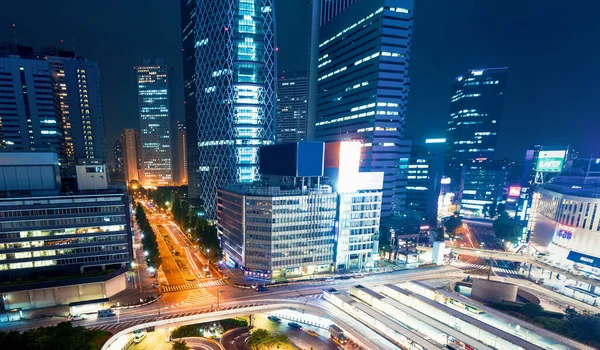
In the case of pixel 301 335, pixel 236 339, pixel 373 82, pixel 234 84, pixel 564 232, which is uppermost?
pixel 234 84

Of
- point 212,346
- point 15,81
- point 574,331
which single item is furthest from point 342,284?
point 15,81

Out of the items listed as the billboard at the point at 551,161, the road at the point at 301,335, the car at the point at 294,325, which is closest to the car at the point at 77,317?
the road at the point at 301,335

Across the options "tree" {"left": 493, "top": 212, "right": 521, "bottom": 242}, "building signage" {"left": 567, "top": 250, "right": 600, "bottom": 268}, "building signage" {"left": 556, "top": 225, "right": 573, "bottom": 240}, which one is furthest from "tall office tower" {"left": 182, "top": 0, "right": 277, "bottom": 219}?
"building signage" {"left": 567, "top": 250, "right": 600, "bottom": 268}

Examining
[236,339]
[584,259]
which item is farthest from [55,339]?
[584,259]

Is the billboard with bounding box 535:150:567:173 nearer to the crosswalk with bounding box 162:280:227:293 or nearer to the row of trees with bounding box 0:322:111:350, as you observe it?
the crosswalk with bounding box 162:280:227:293

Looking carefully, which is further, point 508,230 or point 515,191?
point 515,191

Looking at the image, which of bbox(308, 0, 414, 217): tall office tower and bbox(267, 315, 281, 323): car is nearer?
bbox(267, 315, 281, 323): car

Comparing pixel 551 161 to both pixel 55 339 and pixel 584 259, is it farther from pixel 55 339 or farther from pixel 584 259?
pixel 55 339
